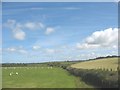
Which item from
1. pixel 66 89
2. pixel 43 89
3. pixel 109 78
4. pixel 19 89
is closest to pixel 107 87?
pixel 109 78

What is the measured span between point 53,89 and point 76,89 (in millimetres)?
4765

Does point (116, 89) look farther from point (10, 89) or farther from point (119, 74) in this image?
point (10, 89)

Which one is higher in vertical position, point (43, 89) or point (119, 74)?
point (119, 74)

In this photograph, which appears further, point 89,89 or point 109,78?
point 89,89

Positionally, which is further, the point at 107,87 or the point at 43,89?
the point at 43,89

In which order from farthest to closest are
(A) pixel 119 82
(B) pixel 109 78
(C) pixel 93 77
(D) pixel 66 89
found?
(C) pixel 93 77, (D) pixel 66 89, (B) pixel 109 78, (A) pixel 119 82

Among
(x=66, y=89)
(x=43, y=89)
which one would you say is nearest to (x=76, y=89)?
(x=66, y=89)

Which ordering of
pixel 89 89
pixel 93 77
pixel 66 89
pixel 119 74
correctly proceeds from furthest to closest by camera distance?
1. pixel 93 77
2. pixel 66 89
3. pixel 89 89
4. pixel 119 74

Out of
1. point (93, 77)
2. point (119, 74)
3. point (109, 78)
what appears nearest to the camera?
point (119, 74)

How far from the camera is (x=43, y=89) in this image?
52406 millimetres

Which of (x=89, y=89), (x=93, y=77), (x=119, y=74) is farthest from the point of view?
(x=93, y=77)

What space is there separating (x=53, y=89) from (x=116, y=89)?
16280 millimetres

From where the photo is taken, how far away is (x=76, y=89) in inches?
1901

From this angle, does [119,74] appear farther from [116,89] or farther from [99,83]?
[99,83]
